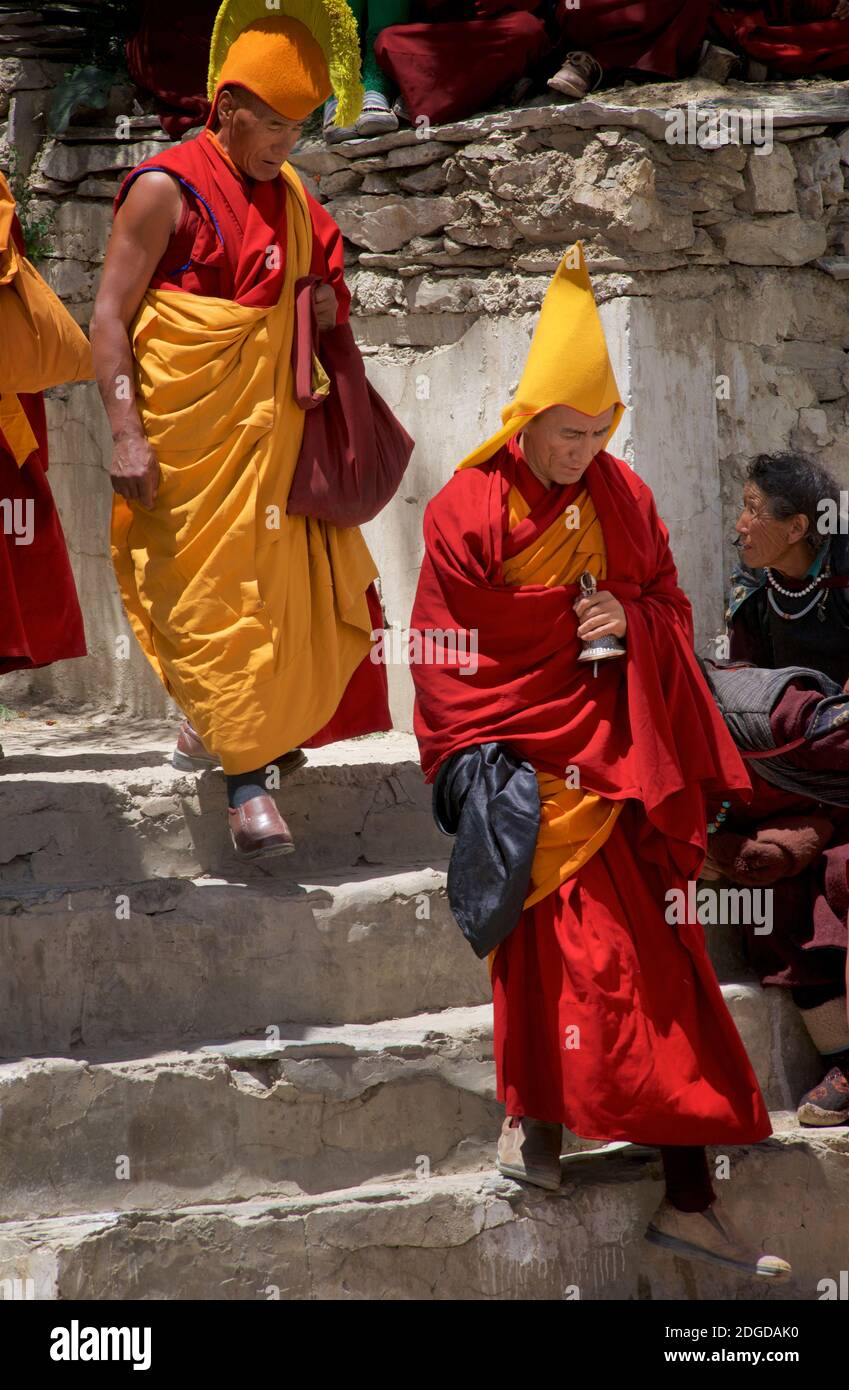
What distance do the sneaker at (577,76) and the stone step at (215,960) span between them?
2.58m

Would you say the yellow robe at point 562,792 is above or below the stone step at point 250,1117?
above

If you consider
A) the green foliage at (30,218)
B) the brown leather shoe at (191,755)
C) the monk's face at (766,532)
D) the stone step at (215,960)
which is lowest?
the stone step at (215,960)

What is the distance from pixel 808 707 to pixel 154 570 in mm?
1589

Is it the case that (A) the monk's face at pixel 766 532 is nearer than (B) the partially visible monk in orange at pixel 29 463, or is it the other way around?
(B) the partially visible monk in orange at pixel 29 463

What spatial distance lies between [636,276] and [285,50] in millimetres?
1511

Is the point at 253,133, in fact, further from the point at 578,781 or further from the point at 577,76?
the point at 578,781

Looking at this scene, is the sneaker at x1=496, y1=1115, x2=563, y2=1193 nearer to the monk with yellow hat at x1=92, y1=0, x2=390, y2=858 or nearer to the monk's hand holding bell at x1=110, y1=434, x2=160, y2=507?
the monk with yellow hat at x1=92, y1=0, x2=390, y2=858

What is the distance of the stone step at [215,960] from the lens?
12.5 feet

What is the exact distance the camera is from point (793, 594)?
4.17 meters

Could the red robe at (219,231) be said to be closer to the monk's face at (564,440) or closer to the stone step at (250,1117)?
the monk's face at (564,440)

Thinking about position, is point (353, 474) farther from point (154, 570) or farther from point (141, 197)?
point (141, 197)

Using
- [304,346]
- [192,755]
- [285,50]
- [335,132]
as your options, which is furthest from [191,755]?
[335,132]

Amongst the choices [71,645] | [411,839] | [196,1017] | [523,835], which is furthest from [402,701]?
[523,835]

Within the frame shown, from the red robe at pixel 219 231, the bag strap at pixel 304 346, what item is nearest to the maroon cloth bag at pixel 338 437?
the bag strap at pixel 304 346
